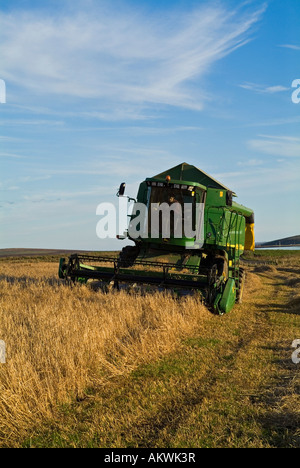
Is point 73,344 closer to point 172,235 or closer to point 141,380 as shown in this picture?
point 141,380

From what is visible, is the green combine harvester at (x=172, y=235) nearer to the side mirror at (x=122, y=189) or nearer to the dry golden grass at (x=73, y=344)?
the side mirror at (x=122, y=189)

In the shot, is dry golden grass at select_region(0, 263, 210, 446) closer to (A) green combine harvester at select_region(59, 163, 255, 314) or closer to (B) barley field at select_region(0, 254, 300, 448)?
(B) barley field at select_region(0, 254, 300, 448)

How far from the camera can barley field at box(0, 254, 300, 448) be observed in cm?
369

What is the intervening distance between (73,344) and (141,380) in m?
0.99

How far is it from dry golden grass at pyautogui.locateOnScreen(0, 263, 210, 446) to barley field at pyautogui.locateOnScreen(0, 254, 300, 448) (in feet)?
0.05

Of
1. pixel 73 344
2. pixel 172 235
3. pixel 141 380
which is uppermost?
pixel 172 235

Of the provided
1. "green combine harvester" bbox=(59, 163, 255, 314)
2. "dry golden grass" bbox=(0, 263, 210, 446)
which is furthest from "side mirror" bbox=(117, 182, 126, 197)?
"dry golden grass" bbox=(0, 263, 210, 446)

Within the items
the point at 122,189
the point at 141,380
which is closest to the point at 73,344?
the point at 141,380

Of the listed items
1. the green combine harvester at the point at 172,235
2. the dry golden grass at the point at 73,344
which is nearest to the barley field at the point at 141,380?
the dry golden grass at the point at 73,344

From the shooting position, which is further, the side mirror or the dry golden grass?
the side mirror

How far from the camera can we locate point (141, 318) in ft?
24.3

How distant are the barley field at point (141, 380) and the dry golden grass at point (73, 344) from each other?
17 mm

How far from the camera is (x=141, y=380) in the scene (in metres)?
5.02
